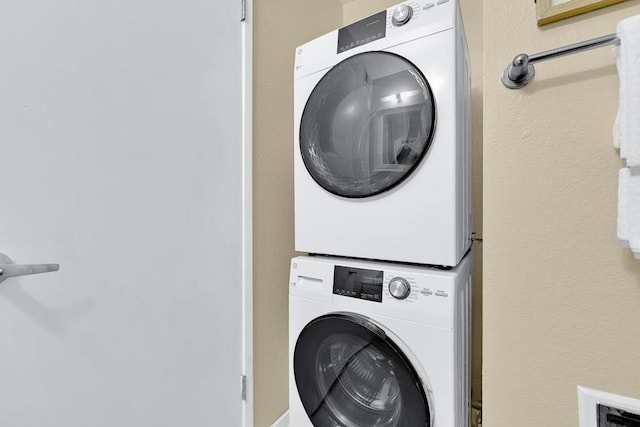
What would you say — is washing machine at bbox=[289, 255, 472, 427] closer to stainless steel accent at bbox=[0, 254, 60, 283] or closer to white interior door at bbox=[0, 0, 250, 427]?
white interior door at bbox=[0, 0, 250, 427]

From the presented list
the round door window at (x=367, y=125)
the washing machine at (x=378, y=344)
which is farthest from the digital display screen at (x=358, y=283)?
the round door window at (x=367, y=125)

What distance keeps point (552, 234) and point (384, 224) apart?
46cm

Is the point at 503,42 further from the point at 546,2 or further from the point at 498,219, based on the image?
the point at 498,219

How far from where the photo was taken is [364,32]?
1104 millimetres

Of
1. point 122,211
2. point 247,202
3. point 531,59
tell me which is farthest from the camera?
point 247,202

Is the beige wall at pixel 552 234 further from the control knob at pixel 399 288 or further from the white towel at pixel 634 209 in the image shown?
the control knob at pixel 399 288

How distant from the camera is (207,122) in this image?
1118 mm

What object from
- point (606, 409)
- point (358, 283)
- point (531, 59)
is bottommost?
point (606, 409)

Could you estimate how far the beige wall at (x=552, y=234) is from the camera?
0.73 metres

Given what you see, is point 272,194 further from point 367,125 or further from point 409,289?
point 409,289

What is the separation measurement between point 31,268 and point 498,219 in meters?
1.19

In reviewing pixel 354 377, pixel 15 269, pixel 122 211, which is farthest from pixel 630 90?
pixel 15 269

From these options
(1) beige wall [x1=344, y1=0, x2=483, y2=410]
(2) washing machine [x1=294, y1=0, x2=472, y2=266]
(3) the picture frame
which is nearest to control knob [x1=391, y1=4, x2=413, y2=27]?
(2) washing machine [x1=294, y1=0, x2=472, y2=266]

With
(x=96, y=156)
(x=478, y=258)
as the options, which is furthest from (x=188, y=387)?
(x=478, y=258)
